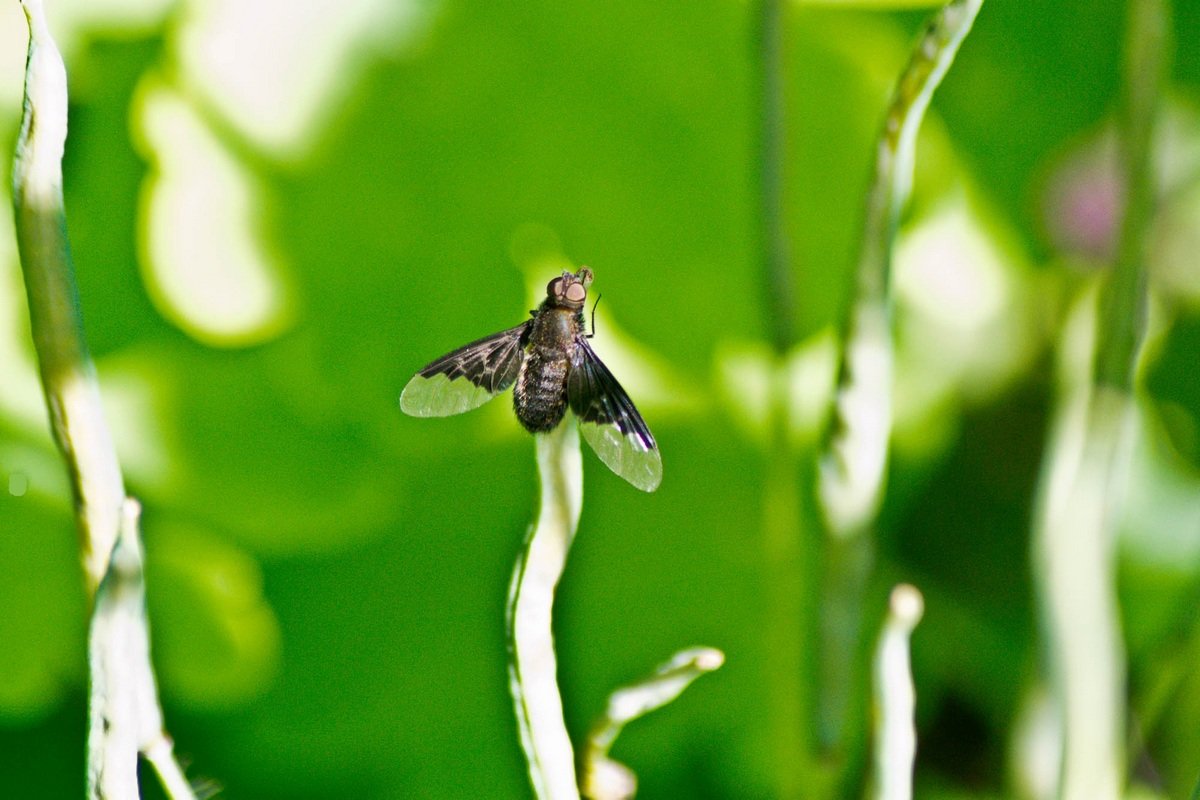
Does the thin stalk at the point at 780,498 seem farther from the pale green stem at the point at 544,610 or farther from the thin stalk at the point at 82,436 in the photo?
the thin stalk at the point at 82,436

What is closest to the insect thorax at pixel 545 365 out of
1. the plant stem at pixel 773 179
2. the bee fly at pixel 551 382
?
the bee fly at pixel 551 382

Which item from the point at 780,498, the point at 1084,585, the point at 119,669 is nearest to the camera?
the point at 119,669

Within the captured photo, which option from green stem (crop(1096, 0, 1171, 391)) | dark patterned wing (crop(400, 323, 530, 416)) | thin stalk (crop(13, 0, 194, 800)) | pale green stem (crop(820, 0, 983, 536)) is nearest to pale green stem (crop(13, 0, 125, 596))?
thin stalk (crop(13, 0, 194, 800))

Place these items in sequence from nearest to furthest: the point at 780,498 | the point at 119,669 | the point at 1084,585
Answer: the point at 119,669, the point at 1084,585, the point at 780,498

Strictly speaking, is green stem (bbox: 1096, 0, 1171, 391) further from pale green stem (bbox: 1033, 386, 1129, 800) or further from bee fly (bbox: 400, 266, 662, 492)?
bee fly (bbox: 400, 266, 662, 492)

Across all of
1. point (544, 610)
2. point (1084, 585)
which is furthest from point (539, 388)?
point (1084, 585)

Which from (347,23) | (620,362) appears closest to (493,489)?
(620,362)

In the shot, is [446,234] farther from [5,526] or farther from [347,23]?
[5,526]

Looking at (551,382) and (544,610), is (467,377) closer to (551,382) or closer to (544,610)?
(551,382)
